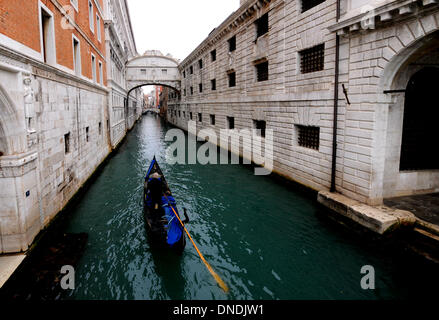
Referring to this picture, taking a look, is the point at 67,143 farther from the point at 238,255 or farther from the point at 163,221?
the point at 238,255

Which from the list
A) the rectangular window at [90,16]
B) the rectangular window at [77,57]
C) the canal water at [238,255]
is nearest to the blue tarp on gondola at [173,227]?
the canal water at [238,255]

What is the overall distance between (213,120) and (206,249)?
53.6ft

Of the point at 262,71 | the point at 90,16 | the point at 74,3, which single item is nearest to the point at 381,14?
the point at 262,71

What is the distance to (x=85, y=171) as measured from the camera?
11.1 m

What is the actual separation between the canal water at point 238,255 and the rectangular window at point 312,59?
14.9 ft

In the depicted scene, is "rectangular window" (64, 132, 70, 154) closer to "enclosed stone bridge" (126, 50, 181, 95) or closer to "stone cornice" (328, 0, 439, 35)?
"stone cornice" (328, 0, 439, 35)

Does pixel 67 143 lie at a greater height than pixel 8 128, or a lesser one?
lesser

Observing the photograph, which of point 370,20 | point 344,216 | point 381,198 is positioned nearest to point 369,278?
point 344,216

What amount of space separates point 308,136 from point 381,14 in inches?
178

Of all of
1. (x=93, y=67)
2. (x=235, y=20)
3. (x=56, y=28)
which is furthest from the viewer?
(x=235, y=20)

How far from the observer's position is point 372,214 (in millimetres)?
6648

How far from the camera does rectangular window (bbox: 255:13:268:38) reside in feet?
43.1

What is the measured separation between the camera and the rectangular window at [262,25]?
1315cm

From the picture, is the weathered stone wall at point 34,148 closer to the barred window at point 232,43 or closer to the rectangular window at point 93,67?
the rectangular window at point 93,67
